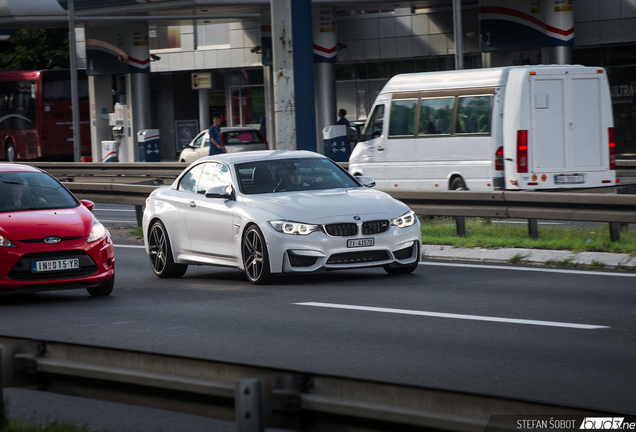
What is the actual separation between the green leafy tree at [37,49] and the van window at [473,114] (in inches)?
1569

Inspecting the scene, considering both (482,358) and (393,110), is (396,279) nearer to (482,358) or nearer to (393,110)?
(482,358)

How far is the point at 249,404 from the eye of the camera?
3.76 meters

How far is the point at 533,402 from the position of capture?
128 inches

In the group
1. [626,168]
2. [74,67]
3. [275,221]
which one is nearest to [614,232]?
[275,221]

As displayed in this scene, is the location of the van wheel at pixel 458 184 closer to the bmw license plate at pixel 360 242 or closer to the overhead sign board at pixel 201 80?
the bmw license plate at pixel 360 242

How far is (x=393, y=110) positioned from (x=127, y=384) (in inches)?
636

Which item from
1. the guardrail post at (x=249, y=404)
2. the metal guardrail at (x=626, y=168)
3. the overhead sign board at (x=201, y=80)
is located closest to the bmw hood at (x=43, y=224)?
the guardrail post at (x=249, y=404)

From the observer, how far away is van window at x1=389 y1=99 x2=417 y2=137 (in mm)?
19781

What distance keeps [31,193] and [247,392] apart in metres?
8.55

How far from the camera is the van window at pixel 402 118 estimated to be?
1978 cm

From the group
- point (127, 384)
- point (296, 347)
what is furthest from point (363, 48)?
point (127, 384)

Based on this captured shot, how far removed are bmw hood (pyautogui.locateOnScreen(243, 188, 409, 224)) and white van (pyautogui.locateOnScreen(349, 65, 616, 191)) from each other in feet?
19.0

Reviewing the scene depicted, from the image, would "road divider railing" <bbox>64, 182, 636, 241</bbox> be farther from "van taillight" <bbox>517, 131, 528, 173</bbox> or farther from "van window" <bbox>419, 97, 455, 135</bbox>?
"van window" <bbox>419, 97, 455, 135</bbox>

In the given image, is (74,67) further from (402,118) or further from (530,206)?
(530,206)
